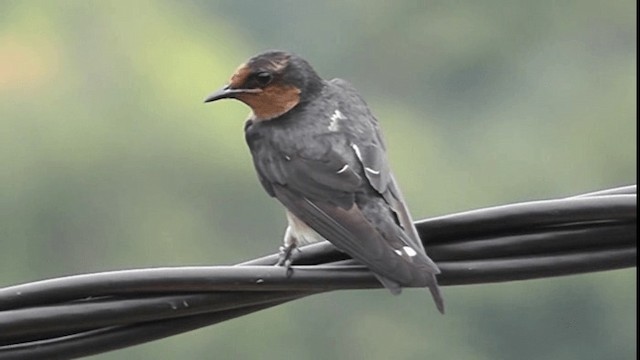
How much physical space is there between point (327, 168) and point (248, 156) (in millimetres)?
6797

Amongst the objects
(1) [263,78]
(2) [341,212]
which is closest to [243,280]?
(2) [341,212]

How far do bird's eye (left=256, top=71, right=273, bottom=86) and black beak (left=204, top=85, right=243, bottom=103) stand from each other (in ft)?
0.16

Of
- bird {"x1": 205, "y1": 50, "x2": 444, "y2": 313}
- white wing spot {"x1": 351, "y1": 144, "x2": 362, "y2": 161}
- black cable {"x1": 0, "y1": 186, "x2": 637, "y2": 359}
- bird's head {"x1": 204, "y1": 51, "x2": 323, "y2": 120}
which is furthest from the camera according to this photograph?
bird's head {"x1": 204, "y1": 51, "x2": 323, "y2": 120}

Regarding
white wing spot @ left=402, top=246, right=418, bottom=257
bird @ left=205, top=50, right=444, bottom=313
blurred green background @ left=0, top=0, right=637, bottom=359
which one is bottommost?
blurred green background @ left=0, top=0, right=637, bottom=359

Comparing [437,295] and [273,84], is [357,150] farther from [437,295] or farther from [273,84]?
[437,295]

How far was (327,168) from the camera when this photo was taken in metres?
2.91

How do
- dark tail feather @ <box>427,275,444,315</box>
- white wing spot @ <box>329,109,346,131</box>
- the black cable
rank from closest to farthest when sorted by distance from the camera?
the black cable → dark tail feather @ <box>427,275,444,315</box> → white wing spot @ <box>329,109,346,131</box>

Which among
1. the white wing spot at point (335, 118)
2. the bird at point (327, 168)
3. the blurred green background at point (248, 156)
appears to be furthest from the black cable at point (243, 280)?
the blurred green background at point (248, 156)

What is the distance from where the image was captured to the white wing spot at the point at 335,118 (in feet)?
10.2

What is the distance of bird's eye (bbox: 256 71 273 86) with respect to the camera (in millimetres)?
3309

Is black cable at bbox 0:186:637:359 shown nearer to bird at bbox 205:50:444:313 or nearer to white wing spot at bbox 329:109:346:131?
bird at bbox 205:50:444:313

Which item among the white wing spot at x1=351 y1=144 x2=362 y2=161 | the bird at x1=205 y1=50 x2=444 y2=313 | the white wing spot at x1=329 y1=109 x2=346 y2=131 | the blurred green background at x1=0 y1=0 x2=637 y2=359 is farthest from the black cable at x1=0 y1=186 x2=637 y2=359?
the blurred green background at x1=0 y1=0 x2=637 y2=359

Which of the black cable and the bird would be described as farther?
the bird

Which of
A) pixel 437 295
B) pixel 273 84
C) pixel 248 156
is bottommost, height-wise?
pixel 248 156
